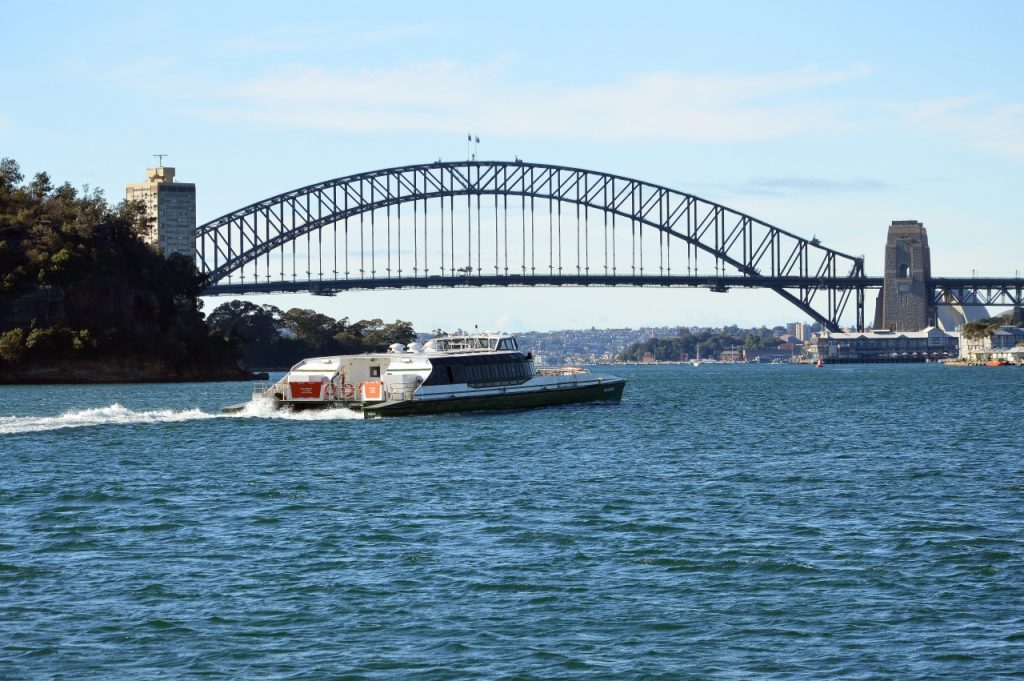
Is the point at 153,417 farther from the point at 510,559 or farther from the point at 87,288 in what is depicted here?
the point at 87,288

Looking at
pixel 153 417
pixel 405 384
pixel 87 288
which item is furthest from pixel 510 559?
pixel 87 288

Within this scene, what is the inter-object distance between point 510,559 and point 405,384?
38812 millimetres

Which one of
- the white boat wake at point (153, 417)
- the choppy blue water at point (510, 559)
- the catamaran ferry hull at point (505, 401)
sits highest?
the catamaran ferry hull at point (505, 401)

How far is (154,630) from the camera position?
877 inches

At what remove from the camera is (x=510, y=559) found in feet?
92.2

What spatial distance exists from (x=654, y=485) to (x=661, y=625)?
18.3 metres

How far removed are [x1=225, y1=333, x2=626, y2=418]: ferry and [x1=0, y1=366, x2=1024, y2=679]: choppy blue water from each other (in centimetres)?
1114

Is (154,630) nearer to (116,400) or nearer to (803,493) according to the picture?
(803,493)

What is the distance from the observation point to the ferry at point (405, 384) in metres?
66.6

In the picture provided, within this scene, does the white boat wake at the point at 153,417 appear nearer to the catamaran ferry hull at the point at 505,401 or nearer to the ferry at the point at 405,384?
the ferry at the point at 405,384

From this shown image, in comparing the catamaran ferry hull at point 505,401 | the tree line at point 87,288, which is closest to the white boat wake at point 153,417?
the catamaran ferry hull at point 505,401

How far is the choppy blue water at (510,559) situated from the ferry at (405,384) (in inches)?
439

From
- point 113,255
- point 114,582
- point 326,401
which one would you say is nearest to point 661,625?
point 114,582

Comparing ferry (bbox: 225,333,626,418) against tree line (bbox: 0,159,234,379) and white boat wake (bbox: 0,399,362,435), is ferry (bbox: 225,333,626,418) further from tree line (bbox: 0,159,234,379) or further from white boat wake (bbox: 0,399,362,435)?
tree line (bbox: 0,159,234,379)
